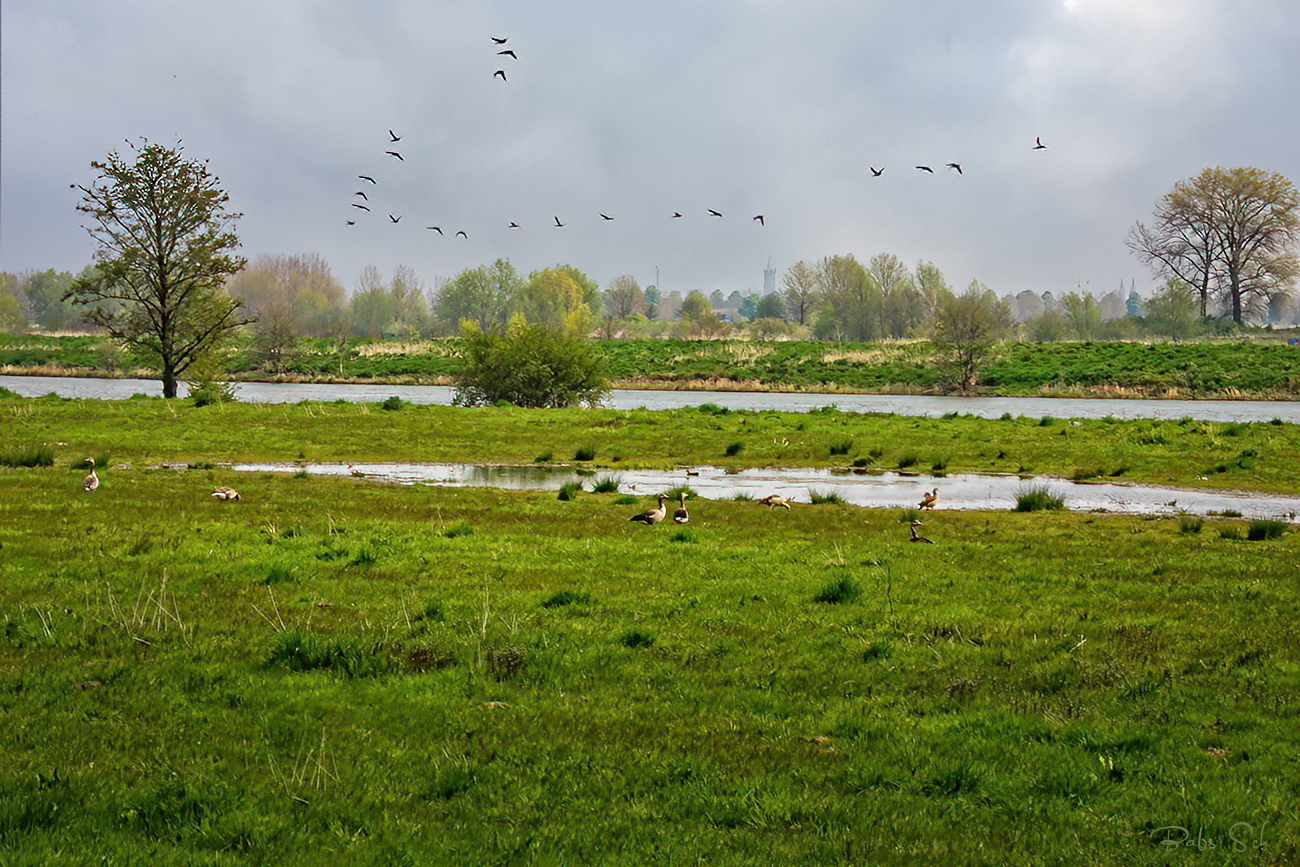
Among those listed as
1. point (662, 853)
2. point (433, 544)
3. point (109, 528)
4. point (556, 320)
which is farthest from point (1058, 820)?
point (556, 320)

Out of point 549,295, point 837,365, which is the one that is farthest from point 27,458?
point 549,295

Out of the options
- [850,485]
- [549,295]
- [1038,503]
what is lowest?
[850,485]

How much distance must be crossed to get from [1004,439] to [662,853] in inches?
1318

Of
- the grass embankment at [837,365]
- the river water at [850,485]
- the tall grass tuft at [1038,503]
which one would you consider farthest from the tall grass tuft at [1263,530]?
the grass embankment at [837,365]

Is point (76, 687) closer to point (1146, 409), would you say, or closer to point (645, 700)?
point (645, 700)

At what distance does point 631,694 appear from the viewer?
8477 millimetres

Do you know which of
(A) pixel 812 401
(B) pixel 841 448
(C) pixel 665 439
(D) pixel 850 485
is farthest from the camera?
(A) pixel 812 401

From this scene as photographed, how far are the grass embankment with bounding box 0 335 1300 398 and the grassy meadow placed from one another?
197 feet

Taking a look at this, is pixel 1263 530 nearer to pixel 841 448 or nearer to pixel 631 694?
pixel 631 694

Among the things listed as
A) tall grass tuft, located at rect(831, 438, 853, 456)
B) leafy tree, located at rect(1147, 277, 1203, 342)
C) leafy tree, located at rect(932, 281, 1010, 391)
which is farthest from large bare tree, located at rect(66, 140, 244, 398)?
leafy tree, located at rect(1147, 277, 1203, 342)

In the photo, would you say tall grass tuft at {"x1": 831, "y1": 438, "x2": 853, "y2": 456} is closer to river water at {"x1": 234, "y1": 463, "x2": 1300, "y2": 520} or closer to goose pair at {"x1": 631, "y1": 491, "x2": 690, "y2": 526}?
river water at {"x1": 234, "y1": 463, "x2": 1300, "y2": 520}

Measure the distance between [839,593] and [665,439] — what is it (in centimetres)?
2451

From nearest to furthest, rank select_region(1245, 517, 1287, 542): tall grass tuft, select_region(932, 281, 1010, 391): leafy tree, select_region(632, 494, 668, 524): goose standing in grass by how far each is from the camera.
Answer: select_region(1245, 517, 1287, 542): tall grass tuft → select_region(632, 494, 668, 524): goose standing in grass → select_region(932, 281, 1010, 391): leafy tree

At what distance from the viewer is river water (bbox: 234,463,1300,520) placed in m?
23.7
